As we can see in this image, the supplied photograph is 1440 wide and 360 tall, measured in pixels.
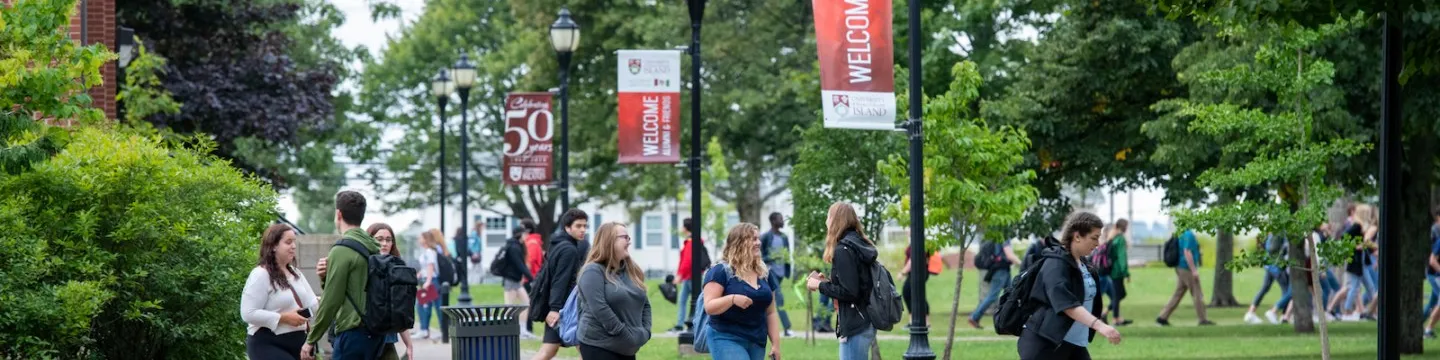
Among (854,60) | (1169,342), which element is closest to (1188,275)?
(1169,342)

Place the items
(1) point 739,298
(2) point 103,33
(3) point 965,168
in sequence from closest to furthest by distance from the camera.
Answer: (1) point 739,298 < (3) point 965,168 < (2) point 103,33

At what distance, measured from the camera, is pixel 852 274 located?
39.1 feet

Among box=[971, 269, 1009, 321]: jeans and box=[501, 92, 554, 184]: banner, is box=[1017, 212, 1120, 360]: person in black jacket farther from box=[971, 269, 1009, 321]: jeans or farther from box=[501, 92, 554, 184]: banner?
box=[501, 92, 554, 184]: banner

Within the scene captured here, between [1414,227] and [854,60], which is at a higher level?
[854,60]

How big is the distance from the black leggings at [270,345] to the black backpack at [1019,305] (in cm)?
381

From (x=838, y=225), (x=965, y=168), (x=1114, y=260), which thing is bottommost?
(x=1114, y=260)

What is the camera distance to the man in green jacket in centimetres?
1073

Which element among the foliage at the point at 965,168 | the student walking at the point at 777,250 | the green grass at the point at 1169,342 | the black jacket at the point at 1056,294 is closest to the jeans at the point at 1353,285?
the green grass at the point at 1169,342

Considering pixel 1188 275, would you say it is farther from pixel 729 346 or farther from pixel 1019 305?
pixel 1019 305

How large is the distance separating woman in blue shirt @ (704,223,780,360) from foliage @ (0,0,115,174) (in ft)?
14.2

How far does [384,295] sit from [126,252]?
3.73m

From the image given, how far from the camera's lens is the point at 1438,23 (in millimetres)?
16953

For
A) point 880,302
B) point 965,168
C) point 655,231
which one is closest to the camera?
point 880,302

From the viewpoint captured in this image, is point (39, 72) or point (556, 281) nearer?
point (39, 72)
